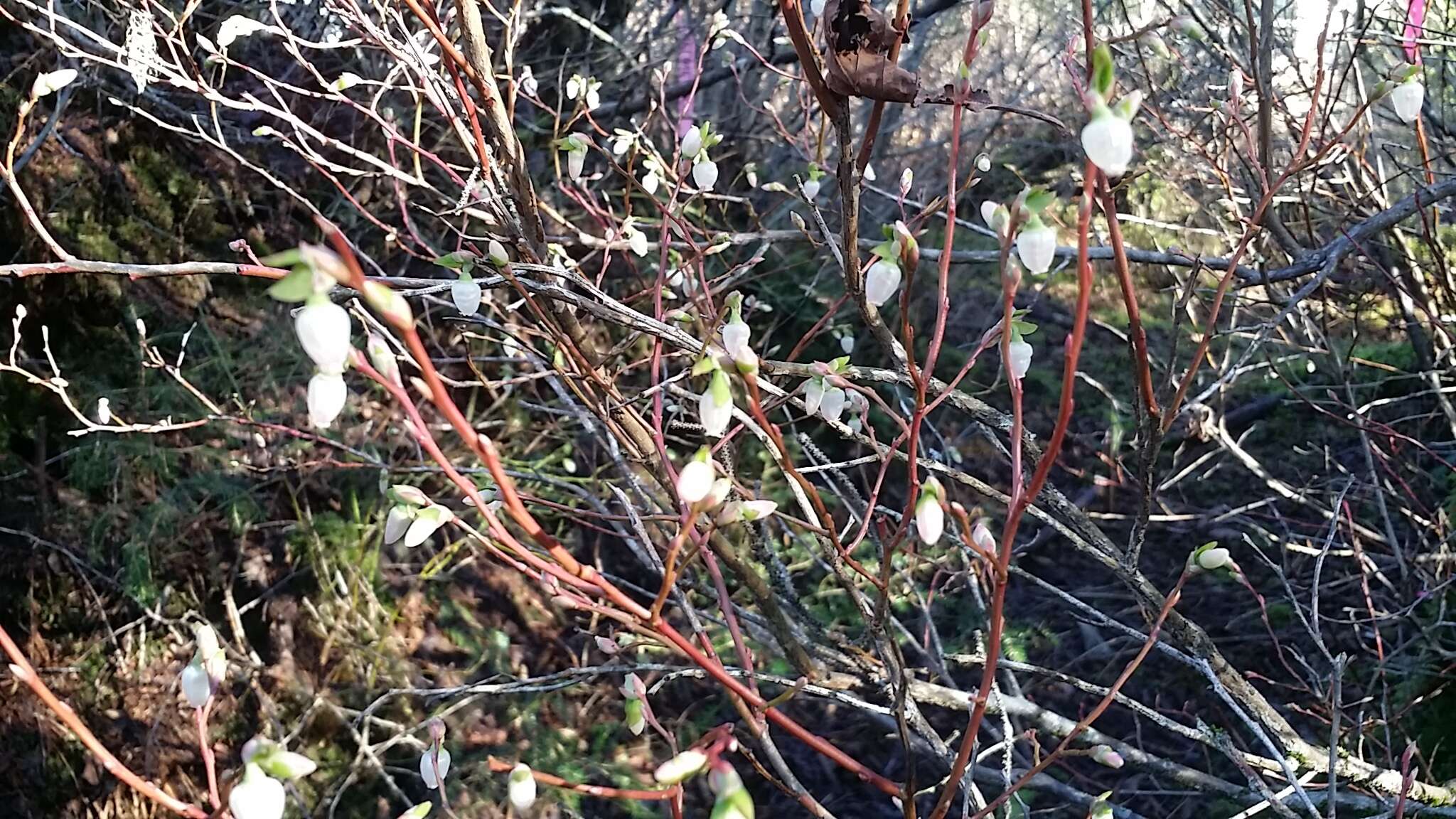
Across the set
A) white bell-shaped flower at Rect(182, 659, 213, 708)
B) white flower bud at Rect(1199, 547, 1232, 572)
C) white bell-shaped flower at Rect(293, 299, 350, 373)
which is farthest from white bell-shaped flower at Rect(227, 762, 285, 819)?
white flower bud at Rect(1199, 547, 1232, 572)

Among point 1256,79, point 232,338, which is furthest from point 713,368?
point 232,338

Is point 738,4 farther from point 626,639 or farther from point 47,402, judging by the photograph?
point 626,639

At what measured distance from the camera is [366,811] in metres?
2.23

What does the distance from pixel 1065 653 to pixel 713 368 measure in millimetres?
2343

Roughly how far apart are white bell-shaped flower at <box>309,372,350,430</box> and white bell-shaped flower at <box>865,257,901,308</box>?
44 cm

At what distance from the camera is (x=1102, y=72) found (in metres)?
0.61

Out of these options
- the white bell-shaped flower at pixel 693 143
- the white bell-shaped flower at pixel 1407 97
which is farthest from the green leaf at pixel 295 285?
the white bell-shaped flower at pixel 1407 97

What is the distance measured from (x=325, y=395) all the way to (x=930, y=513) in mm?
445

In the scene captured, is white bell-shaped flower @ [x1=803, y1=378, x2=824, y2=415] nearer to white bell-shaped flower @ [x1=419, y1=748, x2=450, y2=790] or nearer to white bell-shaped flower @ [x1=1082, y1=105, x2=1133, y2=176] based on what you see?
white bell-shaped flower @ [x1=1082, y1=105, x2=1133, y2=176]

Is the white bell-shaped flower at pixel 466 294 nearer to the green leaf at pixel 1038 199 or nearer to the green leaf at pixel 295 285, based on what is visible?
the green leaf at pixel 295 285

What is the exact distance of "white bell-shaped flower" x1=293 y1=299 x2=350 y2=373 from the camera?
1.87 feet

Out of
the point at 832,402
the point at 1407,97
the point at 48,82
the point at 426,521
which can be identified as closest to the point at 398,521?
the point at 426,521

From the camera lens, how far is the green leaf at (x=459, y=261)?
0.94m

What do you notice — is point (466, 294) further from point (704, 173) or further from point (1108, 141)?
point (1108, 141)
